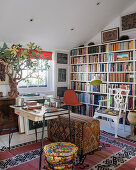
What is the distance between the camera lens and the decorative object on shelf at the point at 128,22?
473 cm

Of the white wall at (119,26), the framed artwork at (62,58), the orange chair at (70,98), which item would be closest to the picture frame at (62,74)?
the framed artwork at (62,58)

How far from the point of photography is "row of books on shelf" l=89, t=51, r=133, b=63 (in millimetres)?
4639

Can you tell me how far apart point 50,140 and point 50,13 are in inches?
107

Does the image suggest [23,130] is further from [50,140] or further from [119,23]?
[119,23]

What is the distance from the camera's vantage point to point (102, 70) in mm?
5199

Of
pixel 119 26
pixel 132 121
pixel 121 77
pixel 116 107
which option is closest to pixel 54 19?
pixel 119 26

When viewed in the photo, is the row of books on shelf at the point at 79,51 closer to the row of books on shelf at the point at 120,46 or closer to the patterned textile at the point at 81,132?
the row of books on shelf at the point at 120,46

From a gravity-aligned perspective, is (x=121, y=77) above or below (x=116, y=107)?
above

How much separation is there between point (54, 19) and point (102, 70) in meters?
1.91

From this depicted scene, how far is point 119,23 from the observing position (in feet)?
16.7

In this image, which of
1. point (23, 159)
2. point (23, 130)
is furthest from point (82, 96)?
point (23, 159)

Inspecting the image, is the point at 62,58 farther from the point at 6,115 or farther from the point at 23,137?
the point at 23,137

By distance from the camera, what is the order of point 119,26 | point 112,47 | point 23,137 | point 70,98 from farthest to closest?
point 70,98 < point 119,26 < point 112,47 < point 23,137

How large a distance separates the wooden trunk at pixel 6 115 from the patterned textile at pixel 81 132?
1249mm
